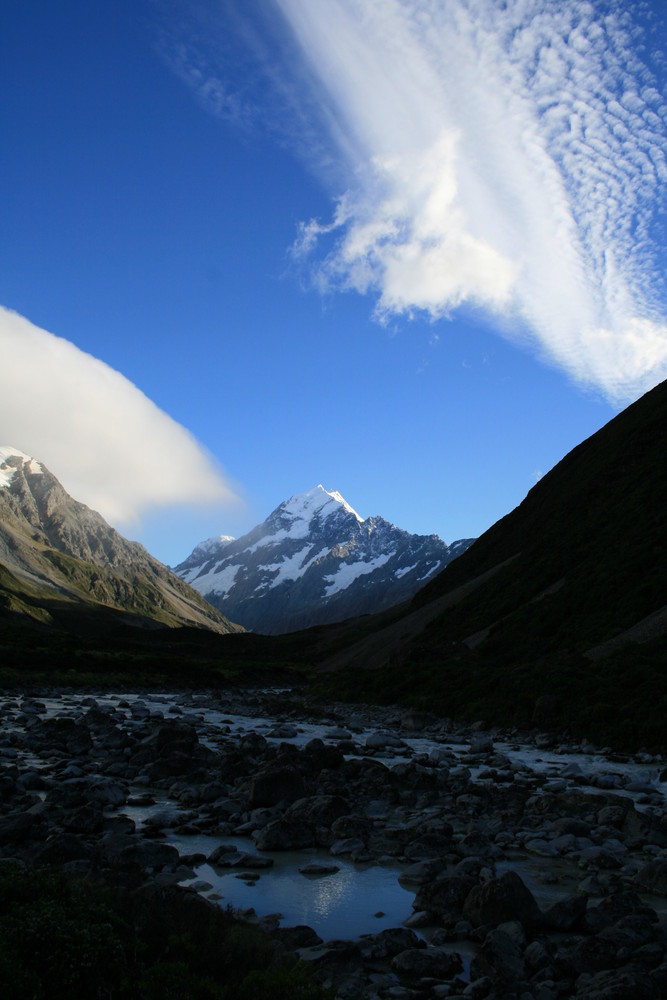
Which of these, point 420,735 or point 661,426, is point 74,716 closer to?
point 420,735

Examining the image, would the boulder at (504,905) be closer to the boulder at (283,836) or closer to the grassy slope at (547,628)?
the boulder at (283,836)

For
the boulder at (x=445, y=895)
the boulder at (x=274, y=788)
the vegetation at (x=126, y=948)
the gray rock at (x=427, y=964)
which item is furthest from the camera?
the boulder at (x=274, y=788)

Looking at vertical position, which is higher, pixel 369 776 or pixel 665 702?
pixel 665 702

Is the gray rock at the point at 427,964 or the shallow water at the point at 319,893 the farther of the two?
the shallow water at the point at 319,893

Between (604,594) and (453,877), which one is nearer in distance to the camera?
(453,877)

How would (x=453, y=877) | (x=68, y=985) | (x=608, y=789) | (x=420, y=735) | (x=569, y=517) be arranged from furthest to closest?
(x=569, y=517) → (x=420, y=735) → (x=608, y=789) → (x=453, y=877) → (x=68, y=985)

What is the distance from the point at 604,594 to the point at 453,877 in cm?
3785

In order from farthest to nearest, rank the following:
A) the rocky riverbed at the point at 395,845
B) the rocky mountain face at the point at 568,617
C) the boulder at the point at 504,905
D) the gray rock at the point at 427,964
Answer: the rocky mountain face at the point at 568,617 < the boulder at the point at 504,905 < the rocky riverbed at the point at 395,845 < the gray rock at the point at 427,964

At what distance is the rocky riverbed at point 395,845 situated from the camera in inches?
346

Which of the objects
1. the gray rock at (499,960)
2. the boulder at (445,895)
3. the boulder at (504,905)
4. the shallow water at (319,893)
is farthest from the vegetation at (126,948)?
the boulder at (504,905)

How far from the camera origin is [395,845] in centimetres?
1409

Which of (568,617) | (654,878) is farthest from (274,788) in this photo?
(568,617)

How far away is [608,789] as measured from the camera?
1984 centimetres

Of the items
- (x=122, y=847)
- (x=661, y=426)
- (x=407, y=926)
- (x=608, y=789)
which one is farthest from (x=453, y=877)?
(x=661, y=426)
